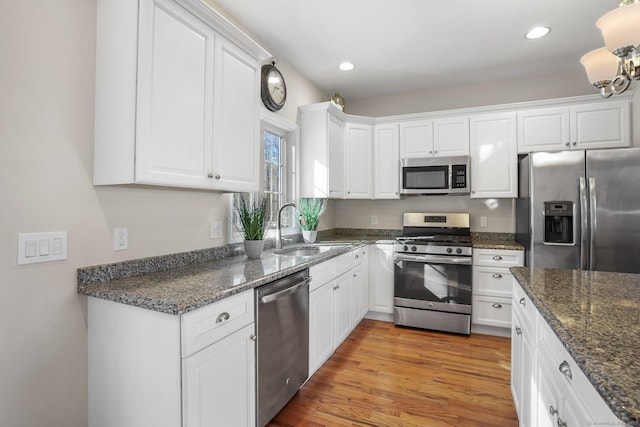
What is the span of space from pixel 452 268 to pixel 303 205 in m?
1.60

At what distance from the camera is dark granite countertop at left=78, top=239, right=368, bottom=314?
1302mm

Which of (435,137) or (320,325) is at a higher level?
(435,137)

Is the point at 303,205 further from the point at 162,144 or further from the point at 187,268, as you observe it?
the point at 162,144

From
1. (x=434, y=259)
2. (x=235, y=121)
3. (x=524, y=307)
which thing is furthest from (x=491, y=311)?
(x=235, y=121)

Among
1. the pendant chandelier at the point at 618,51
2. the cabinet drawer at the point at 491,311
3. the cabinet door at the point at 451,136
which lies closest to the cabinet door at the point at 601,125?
the cabinet door at the point at 451,136

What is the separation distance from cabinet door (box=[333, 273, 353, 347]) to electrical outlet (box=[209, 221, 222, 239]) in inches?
39.8

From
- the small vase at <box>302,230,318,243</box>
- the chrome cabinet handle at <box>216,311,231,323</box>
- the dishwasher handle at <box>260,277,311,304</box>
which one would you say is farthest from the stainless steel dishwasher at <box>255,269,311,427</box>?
the small vase at <box>302,230,318,243</box>

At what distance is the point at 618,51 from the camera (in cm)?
142

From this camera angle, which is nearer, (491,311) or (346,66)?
(491,311)

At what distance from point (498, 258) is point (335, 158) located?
190cm

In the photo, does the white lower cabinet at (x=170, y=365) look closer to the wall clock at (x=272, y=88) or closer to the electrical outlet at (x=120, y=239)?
the electrical outlet at (x=120, y=239)

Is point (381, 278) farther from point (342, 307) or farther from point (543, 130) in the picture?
point (543, 130)

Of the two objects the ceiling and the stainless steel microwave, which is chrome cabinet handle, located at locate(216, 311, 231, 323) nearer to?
the ceiling

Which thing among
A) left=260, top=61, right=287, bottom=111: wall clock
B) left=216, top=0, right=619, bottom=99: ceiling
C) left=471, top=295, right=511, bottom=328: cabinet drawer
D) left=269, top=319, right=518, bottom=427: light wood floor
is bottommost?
left=269, top=319, right=518, bottom=427: light wood floor
